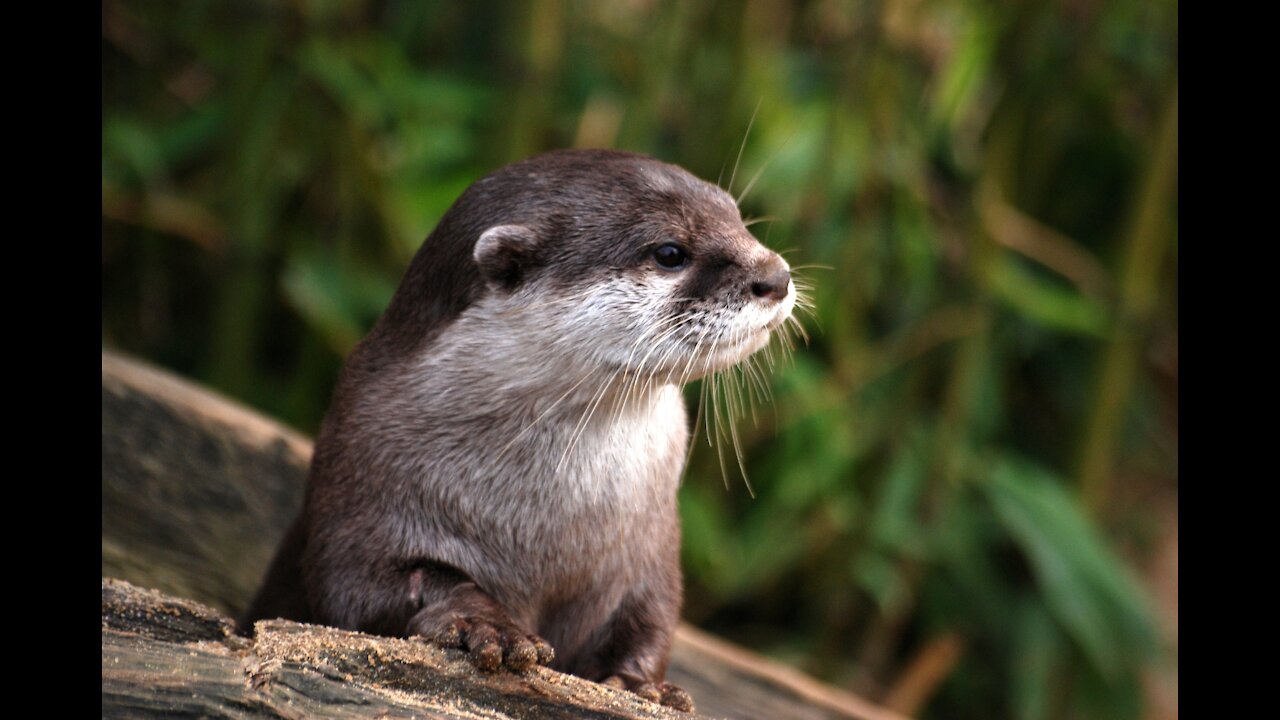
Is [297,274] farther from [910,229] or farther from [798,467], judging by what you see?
[910,229]

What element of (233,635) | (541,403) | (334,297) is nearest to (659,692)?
(541,403)

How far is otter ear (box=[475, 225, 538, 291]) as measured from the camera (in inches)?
65.7

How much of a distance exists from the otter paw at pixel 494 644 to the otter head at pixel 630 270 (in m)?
0.34

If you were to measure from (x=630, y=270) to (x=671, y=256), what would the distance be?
0.06m

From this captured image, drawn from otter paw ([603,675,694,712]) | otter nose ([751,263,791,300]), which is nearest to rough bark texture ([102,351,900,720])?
otter paw ([603,675,694,712])

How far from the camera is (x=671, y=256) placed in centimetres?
170

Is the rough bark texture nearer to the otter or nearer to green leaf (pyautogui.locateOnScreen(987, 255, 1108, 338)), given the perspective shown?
the otter

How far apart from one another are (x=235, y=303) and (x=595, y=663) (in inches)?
61.9

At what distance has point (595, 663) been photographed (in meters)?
1.82

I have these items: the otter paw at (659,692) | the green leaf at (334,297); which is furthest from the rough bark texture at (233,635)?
the green leaf at (334,297)

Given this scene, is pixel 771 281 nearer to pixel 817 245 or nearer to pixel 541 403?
pixel 541 403

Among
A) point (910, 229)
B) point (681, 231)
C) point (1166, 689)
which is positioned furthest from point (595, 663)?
point (1166, 689)

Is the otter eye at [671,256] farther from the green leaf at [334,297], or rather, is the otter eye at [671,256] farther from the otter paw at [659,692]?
the green leaf at [334,297]

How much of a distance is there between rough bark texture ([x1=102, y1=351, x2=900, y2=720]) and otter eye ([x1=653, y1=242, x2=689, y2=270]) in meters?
0.52
